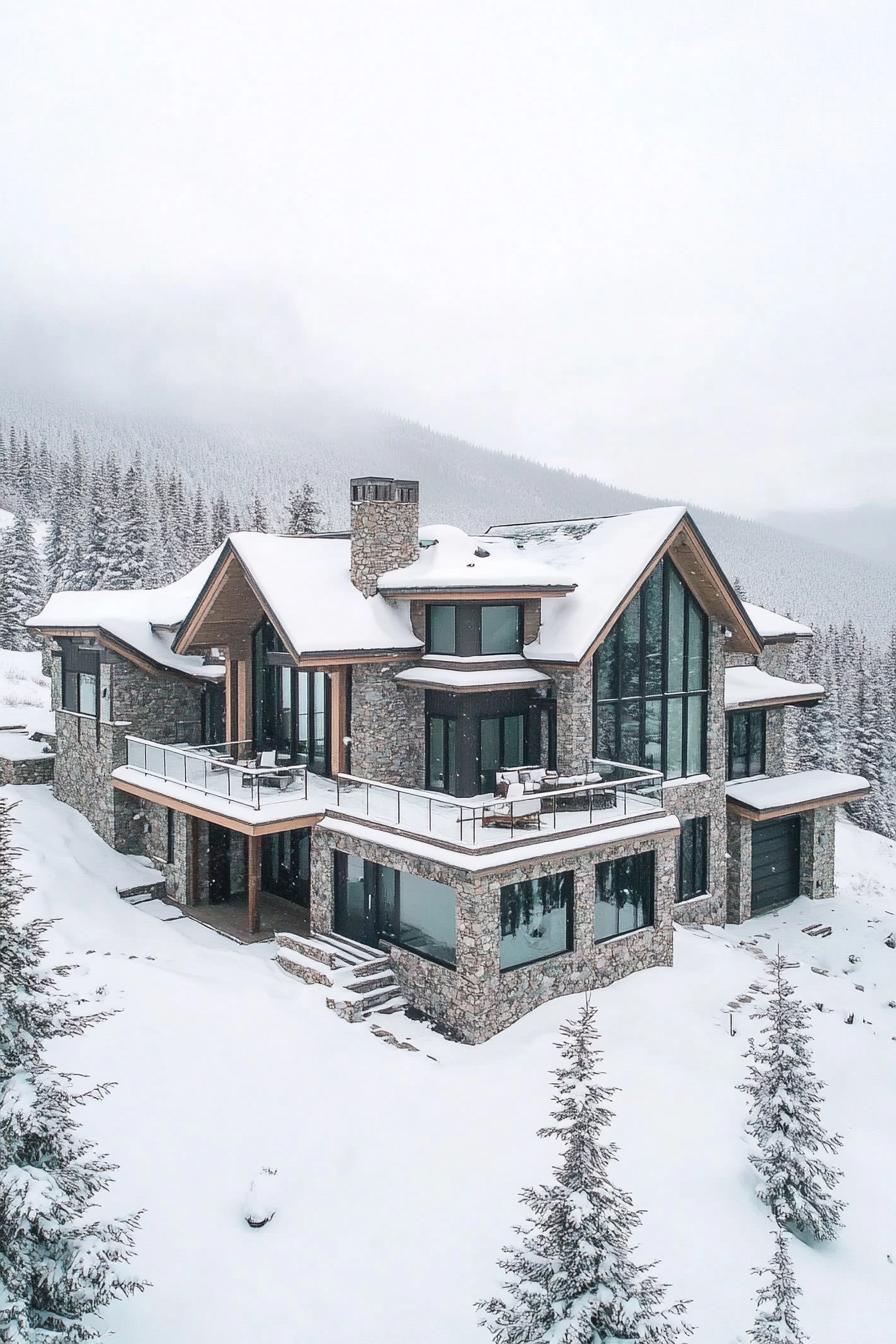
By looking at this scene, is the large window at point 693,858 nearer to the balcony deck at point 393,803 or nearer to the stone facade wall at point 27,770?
the balcony deck at point 393,803

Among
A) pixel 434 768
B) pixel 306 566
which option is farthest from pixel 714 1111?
pixel 306 566

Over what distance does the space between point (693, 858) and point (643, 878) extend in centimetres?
528

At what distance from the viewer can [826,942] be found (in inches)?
894

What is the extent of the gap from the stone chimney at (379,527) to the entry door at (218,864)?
20.9ft

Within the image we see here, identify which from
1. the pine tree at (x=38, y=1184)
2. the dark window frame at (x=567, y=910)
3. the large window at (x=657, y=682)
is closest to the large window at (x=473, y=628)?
the large window at (x=657, y=682)

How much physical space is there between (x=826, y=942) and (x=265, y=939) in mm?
13665

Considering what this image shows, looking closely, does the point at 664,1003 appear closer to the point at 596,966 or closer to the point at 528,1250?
the point at 596,966

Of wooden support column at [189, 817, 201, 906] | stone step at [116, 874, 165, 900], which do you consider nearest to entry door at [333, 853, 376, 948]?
wooden support column at [189, 817, 201, 906]

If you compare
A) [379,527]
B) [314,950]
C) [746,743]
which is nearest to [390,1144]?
[314,950]

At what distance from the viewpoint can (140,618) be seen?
75.7ft

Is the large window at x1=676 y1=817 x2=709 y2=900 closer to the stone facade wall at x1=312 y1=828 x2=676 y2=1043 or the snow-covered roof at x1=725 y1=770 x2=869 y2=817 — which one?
the snow-covered roof at x1=725 y1=770 x2=869 y2=817

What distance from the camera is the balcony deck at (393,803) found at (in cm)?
1552

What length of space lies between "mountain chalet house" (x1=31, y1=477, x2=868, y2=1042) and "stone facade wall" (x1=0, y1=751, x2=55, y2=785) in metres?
0.99

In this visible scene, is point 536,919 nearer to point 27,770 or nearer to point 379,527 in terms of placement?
point 379,527
